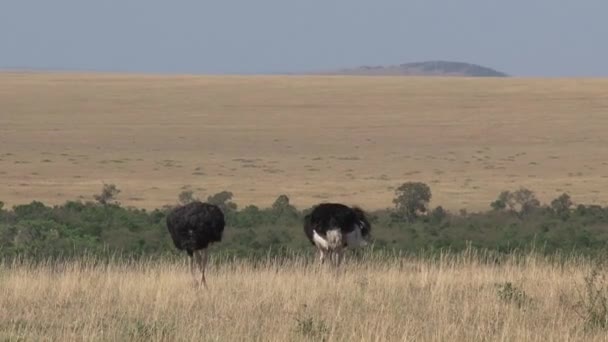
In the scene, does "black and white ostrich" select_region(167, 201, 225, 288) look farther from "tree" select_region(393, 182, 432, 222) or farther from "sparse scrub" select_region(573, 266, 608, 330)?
"tree" select_region(393, 182, 432, 222)

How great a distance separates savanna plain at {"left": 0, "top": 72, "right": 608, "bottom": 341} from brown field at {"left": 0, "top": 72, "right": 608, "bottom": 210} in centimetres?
16

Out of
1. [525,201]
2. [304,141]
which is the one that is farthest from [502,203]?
[304,141]

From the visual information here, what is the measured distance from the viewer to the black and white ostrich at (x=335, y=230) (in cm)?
1219

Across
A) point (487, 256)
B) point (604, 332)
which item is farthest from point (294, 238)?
point (604, 332)

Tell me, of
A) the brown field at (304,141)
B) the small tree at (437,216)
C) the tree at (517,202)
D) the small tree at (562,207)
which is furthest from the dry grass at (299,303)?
the brown field at (304,141)

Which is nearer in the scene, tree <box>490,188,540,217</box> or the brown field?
tree <box>490,188,540,217</box>

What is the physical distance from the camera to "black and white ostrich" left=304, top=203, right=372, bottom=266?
12188 millimetres

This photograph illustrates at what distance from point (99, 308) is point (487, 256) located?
5916 millimetres

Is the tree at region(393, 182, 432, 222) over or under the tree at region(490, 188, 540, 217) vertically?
over

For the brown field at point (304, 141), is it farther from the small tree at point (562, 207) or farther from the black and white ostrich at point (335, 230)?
the black and white ostrich at point (335, 230)

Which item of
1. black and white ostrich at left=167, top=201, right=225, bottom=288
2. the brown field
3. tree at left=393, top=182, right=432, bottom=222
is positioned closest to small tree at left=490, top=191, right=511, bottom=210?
tree at left=393, top=182, right=432, bottom=222

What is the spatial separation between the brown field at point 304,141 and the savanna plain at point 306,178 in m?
0.16

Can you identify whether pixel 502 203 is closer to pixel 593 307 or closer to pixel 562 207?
pixel 562 207

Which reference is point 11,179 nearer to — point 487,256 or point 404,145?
point 404,145
